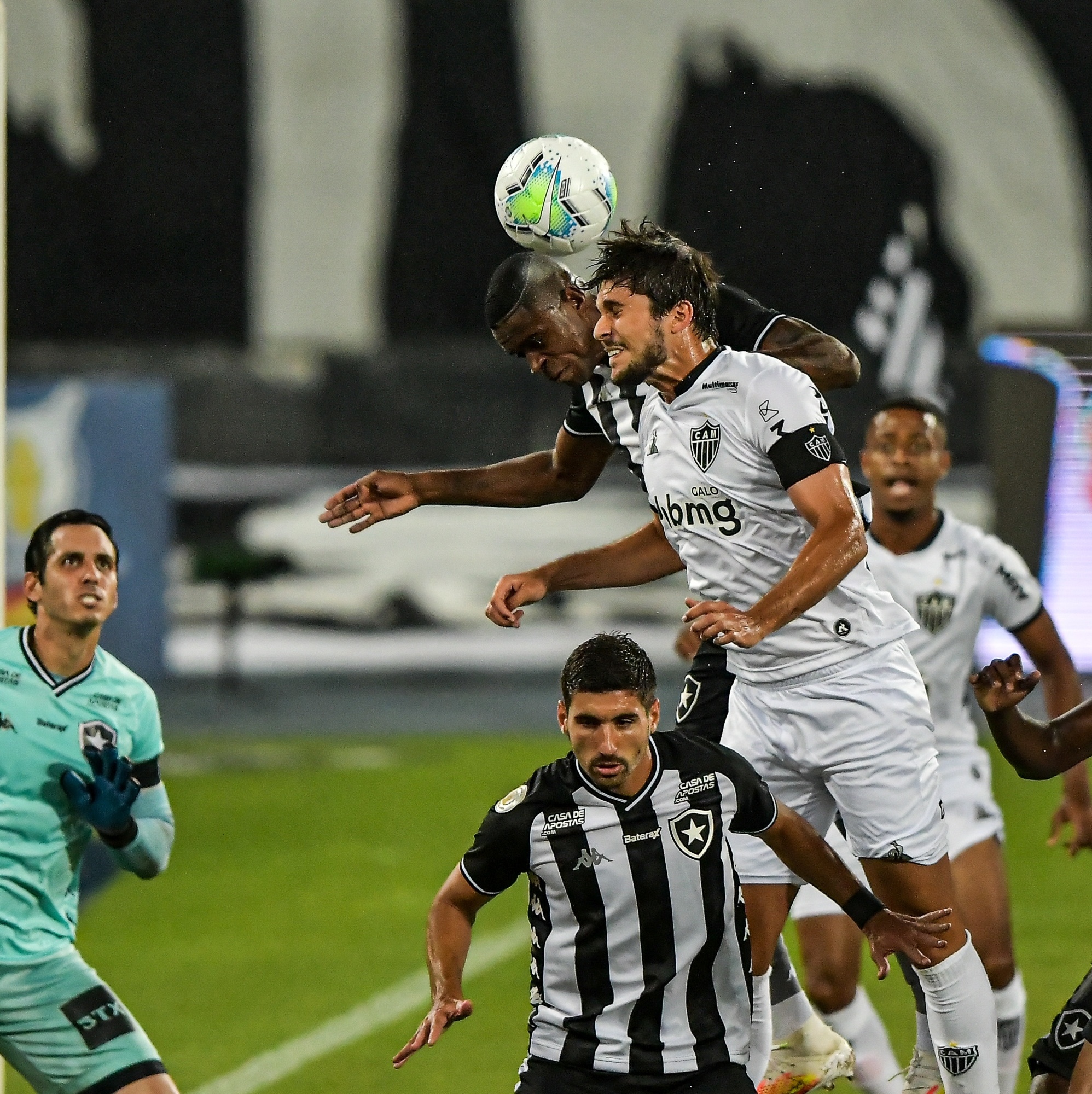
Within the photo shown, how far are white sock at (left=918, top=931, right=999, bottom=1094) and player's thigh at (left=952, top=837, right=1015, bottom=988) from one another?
93cm

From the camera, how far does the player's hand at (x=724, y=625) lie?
4.22 metres

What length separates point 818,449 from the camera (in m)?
4.53

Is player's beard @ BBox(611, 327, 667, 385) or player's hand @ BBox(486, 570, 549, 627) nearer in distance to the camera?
player's beard @ BBox(611, 327, 667, 385)

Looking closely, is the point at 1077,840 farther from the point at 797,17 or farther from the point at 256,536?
the point at 797,17

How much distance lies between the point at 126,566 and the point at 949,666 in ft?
30.0

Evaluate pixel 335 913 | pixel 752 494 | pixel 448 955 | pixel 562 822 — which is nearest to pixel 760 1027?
pixel 562 822

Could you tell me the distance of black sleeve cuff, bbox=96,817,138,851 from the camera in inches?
196

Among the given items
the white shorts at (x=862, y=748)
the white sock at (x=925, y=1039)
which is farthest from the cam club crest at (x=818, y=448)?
the white sock at (x=925, y=1039)

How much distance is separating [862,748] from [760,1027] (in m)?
0.81

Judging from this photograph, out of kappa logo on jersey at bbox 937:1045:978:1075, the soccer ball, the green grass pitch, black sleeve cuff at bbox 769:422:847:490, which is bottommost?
the green grass pitch

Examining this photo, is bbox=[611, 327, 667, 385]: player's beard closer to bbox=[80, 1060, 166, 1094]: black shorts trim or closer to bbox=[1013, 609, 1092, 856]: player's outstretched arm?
bbox=[1013, 609, 1092, 856]: player's outstretched arm

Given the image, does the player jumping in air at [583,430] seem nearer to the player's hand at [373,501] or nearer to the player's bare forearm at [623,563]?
the player's hand at [373,501]

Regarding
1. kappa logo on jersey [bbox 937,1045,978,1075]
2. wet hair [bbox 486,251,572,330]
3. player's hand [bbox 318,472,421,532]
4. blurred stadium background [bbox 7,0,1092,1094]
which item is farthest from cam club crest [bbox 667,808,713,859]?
blurred stadium background [bbox 7,0,1092,1094]

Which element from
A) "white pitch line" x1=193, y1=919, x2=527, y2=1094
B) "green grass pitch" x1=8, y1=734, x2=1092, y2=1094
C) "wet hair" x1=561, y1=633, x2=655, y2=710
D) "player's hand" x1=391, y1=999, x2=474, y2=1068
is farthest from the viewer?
"green grass pitch" x1=8, y1=734, x2=1092, y2=1094
